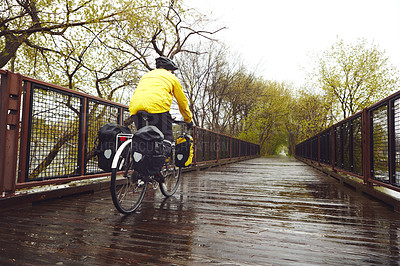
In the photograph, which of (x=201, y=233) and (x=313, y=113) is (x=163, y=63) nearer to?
(x=201, y=233)

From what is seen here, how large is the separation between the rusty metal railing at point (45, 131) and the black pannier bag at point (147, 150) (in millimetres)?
1005

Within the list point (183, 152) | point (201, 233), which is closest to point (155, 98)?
point (183, 152)

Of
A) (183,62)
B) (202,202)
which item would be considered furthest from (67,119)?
(183,62)

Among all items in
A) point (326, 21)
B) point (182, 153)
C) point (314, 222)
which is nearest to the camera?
point (314, 222)

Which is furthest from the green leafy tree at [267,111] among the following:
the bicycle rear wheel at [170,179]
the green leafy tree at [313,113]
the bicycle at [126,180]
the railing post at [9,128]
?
the railing post at [9,128]

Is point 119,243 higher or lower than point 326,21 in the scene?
lower

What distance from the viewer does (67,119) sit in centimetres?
364

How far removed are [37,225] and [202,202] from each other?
1.82 metres

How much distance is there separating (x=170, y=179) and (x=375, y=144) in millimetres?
3076

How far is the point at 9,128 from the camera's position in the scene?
2.67m

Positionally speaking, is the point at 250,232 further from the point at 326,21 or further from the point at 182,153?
the point at 326,21

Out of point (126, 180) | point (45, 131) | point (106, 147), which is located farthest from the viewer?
point (45, 131)

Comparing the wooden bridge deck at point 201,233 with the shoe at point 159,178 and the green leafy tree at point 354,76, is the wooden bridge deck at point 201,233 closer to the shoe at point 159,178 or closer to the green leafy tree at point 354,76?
the shoe at point 159,178

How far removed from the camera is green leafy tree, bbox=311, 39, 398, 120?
1762cm
